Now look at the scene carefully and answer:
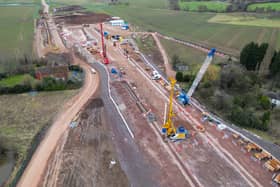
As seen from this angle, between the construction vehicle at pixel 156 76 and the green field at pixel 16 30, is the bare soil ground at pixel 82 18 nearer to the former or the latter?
the green field at pixel 16 30

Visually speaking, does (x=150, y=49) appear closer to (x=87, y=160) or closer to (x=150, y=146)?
(x=150, y=146)

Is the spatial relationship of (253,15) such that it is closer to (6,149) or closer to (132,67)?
(132,67)

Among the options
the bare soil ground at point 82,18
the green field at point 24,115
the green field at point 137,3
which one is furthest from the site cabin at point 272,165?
the green field at point 137,3

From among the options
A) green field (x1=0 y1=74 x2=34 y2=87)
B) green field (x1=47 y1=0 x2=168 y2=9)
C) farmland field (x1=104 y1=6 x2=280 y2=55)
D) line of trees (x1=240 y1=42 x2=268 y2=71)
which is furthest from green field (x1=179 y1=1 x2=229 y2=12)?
green field (x1=0 y1=74 x2=34 y2=87)

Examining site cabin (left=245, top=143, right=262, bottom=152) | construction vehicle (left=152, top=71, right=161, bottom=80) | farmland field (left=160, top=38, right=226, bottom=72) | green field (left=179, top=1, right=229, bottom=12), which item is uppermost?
green field (left=179, top=1, right=229, bottom=12)

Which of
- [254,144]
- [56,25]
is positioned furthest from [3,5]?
[254,144]

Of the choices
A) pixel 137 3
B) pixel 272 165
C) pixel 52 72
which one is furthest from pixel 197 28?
pixel 272 165

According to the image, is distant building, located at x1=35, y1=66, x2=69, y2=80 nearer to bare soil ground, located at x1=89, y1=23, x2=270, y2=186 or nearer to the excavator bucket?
bare soil ground, located at x1=89, y1=23, x2=270, y2=186

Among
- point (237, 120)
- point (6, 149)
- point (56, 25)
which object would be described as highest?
point (56, 25)
